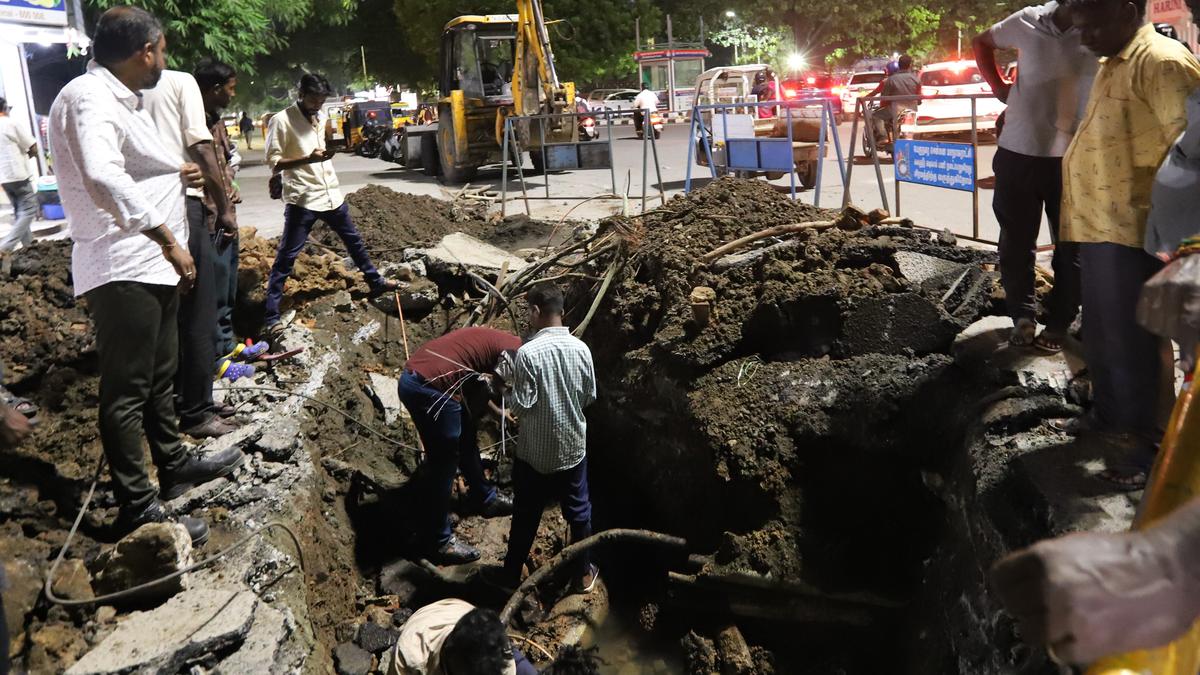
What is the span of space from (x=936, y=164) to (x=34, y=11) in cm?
1302

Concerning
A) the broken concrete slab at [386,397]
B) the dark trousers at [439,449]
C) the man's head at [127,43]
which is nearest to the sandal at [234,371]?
the broken concrete slab at [386,397]

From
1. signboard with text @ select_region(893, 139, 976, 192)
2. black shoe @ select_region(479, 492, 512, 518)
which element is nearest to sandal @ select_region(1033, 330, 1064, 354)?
signboard with text @ select_region(893, 139, 976, 192)

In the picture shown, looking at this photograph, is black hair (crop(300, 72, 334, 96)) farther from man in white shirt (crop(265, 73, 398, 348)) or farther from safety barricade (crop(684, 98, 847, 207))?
safety barricade (crop(684, 98, 847, 207))

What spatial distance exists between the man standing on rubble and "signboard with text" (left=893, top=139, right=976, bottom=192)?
8.07 feet

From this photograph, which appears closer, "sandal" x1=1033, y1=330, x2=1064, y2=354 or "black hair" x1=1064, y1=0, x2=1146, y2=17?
"black hair" x1=1064, y1=0, x2=1146, y2=17

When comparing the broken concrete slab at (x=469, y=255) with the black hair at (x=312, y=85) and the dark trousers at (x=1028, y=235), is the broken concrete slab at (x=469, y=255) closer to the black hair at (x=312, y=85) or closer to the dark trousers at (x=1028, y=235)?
the black hair at (x=312, y=85)

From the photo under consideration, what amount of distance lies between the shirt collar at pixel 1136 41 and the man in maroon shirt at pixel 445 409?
129 inches

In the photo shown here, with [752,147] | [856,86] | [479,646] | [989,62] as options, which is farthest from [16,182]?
[856,86]

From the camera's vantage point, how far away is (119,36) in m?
3.51

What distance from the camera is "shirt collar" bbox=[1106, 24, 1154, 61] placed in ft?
9.58

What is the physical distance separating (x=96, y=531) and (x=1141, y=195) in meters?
4.60

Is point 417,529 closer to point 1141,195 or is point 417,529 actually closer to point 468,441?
point 468,441

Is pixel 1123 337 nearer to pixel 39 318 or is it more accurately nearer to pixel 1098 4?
pixel 1098 4

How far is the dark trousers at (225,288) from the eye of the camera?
558 centimetres
